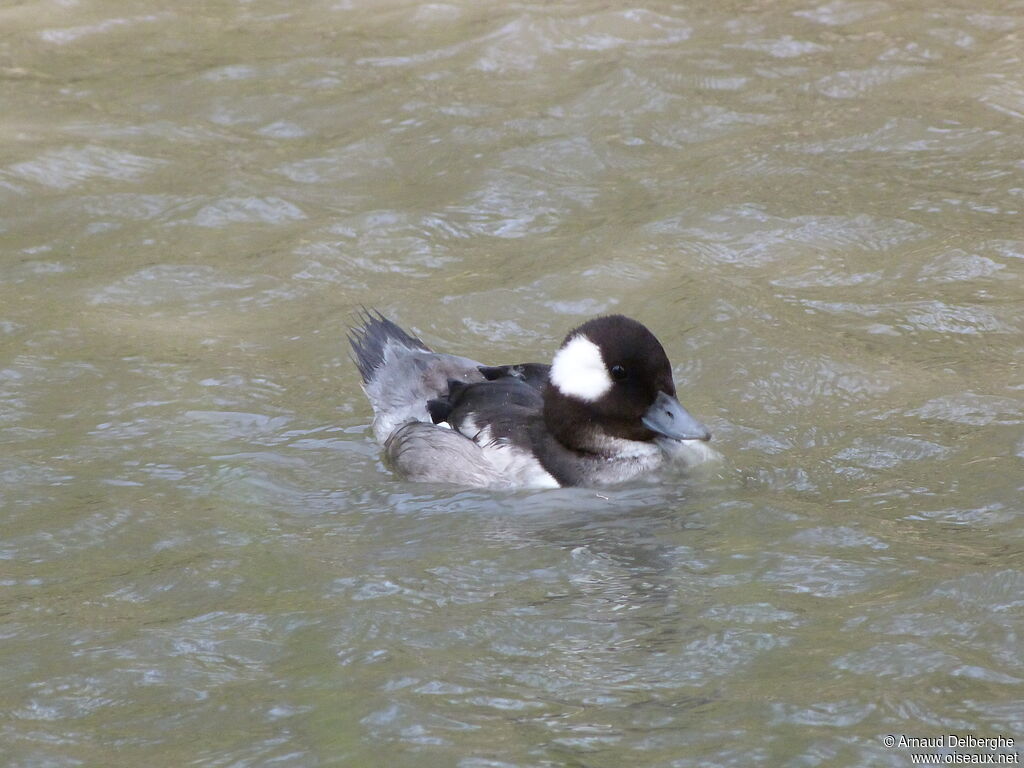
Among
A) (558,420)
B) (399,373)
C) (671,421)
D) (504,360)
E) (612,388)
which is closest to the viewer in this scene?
(671,421)

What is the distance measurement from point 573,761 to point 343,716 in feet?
2.82

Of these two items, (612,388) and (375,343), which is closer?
(612,388)

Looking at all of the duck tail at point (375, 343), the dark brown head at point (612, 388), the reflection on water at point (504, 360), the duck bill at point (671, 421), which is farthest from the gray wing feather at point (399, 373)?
the duck bill at point (671, 421)

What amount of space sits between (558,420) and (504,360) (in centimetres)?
148

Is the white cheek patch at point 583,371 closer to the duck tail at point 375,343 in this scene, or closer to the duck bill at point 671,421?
the duck bill at point 671,421

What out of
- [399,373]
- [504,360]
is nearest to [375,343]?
[399,373]

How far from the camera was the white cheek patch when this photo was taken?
7.15 metres

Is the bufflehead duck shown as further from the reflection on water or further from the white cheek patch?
the reflection on water

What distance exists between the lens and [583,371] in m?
7.17

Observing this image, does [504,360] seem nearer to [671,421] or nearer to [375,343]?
[375,343]

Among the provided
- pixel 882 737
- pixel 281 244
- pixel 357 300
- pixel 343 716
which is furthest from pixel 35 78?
pixel 882 737

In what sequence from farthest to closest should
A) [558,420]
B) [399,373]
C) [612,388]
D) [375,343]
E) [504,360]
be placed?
[504,360] < [375,343] < [399,373] < [558,420] < [612,388]

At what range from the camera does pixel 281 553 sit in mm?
6492

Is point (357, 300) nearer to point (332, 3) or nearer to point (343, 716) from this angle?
point (343, 716)
